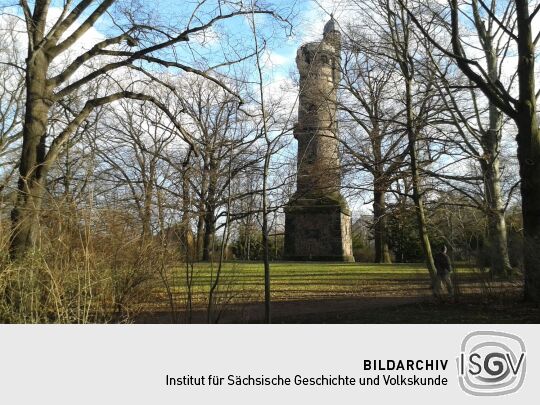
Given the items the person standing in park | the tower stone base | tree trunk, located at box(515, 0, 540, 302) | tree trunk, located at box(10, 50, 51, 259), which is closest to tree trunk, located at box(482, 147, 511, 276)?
tree trunk, located at box(515, 0, 540, 302)

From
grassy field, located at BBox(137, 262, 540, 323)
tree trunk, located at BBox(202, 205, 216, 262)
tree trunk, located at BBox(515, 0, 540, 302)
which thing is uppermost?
tree trunk, located at BBox(515, 0, 540, 302)

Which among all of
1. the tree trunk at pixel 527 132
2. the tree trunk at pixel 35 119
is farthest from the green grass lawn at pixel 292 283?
A: the tree trunk at pixel 35 119

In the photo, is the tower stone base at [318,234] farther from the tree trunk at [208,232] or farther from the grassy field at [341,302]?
the tree trunk at [208,232]

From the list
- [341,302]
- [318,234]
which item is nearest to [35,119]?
[341,302]

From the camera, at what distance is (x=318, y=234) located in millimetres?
34062

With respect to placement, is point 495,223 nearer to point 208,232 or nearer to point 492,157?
point 492,157

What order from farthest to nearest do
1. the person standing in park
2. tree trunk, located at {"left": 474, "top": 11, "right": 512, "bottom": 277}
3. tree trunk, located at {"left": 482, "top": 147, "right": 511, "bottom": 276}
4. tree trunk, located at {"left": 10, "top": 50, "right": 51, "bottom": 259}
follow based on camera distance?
tree trunk, located at {"left": 474, "top": 11, "right": 512, "bottom": 277}
tree trunk, located at {"left": 10, "top": 50, "right": 51, "bottom": 259}
the person standing in park
tree trunk, located at {"left": 482, "top": 147, "right": 511, "bottom": 276}

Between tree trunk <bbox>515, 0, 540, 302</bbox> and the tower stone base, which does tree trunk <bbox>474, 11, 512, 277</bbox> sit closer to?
tree trunk <bbox>515, 0, 540, 302</bbox>

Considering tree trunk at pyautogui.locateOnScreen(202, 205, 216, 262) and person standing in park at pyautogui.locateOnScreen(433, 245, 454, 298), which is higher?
tree trunk at pyautogui.locateOnScreen(202, 205, 216, 262)

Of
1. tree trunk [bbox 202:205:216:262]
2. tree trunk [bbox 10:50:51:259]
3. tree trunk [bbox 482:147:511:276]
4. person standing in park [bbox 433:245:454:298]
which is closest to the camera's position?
tree trunk [bbox 202:205:216:262]

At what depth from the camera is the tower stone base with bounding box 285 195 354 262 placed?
111 ft

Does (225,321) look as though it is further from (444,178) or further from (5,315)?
(444,178)

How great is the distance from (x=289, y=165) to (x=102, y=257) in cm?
391

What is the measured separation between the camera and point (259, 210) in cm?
797
